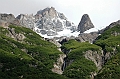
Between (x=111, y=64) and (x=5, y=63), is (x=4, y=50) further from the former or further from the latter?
(x=111, y=64)

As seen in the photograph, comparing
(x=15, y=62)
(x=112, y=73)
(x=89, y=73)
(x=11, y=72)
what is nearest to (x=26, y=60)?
(x=15, y=62)

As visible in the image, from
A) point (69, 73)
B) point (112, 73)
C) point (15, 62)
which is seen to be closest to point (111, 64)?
point (112, 73)

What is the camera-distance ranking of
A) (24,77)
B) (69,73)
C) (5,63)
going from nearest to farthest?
(24,77)
(5,63)
(69,73)

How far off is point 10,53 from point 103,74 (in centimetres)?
6403

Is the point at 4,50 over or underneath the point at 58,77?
over

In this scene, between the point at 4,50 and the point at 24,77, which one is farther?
the point at 4,50

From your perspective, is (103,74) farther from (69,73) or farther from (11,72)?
(11,72)

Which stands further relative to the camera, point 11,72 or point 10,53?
point 10,53

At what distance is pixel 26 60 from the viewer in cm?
18412

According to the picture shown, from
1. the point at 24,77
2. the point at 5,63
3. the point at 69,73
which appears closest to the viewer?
the point at 24,77

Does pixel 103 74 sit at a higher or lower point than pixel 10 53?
lower

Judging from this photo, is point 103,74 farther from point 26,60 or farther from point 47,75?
point 26,60

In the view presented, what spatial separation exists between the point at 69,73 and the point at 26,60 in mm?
30187

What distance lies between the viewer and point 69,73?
19112cm
